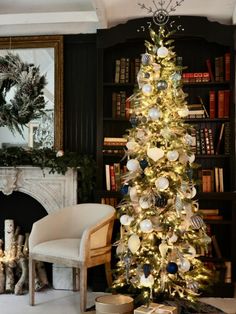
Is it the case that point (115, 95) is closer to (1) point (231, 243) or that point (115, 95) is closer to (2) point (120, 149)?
(2) point (120, 149)

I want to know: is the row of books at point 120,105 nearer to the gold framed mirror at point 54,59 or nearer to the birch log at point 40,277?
the gold framed mirror at point 54,59

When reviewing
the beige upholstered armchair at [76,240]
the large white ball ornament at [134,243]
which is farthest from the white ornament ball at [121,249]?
the beige upholstered armchair at [76,240]

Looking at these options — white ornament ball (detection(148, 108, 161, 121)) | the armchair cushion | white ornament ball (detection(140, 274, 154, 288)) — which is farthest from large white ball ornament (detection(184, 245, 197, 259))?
white ornament ball (detection(148, 108, 161, 121))

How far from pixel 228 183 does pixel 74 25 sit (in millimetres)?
2345

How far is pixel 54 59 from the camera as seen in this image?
16.4 ft

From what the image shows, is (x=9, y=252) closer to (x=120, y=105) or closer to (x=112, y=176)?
(x=112, y=176)

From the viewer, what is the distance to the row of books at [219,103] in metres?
4.66

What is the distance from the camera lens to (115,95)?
4867mm

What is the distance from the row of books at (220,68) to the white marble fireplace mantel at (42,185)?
5.95ft

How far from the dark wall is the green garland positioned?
23cm

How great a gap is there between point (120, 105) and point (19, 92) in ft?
3.77

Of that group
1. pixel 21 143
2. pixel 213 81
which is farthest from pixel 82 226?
pixel 213 81

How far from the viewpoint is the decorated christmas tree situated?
366 centimetres

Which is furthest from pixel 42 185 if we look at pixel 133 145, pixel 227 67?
pixel 227 67
